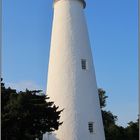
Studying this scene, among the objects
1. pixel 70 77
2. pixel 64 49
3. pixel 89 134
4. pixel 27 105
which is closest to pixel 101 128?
pixel 89 134

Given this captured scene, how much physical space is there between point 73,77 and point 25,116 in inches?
279

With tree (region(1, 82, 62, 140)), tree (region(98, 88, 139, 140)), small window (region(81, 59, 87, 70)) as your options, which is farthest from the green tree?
tree (region(1, 82, 62, 140))

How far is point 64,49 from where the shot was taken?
88.0 ft

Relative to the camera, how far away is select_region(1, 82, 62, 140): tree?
1952cm

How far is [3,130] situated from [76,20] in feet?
35.0

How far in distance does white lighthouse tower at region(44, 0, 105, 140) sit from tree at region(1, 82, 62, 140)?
4308 millimetres

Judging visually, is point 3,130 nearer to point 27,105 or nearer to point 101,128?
point 27,105

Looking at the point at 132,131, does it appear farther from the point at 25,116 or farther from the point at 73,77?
the point at 25,116

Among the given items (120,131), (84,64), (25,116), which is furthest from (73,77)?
(120,131)

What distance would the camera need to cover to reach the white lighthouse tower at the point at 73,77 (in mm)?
25719

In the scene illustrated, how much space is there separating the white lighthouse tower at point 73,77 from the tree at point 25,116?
4.31 meters

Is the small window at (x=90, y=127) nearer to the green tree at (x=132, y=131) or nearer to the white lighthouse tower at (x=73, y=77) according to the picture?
the white lighthouse tower at (x=73, y=77)

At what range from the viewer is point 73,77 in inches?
1037

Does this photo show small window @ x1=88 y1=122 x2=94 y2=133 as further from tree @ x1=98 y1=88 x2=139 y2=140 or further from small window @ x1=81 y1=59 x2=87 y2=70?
tree @ x1=98 y1=88 x2=139 y2=140
